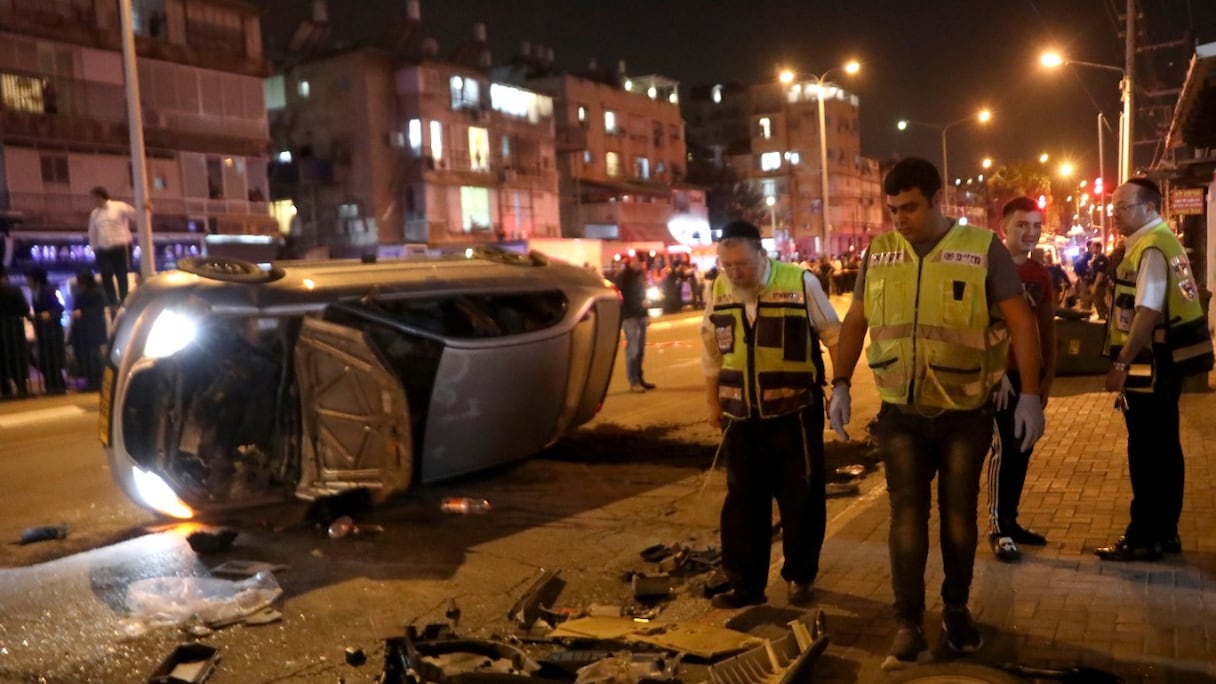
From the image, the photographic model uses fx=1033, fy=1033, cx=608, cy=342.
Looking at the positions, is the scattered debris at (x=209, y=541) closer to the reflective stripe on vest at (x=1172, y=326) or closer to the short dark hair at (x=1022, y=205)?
the short dark hair at (x=1022, y=205)

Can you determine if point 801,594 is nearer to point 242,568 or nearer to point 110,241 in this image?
point 242,568

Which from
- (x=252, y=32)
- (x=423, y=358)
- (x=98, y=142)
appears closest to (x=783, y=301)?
(x=423, y=358)

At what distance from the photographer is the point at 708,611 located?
4902mm

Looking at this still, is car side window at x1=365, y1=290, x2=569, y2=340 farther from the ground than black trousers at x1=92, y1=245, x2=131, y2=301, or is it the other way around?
black trousers at x1=92, y1=245, x2=131, y2=301

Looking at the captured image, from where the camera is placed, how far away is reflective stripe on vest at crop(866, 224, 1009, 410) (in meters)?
3.91

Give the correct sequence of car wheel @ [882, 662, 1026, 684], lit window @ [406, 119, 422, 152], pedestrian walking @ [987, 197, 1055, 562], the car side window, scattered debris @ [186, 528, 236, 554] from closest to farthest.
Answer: car wheel @ [882, 662, 1026, 684], pedestrian walking @ [987, 197, 1055, 562], scattered debris @ [186, 528, 236, 554], the car side window, lit window @ [406, 119, 422, 152]

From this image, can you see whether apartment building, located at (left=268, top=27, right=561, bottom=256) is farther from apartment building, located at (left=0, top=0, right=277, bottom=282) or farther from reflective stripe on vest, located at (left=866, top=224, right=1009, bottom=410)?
reflective stripe on vest, located at (left=866, top=224, right=1009, bottom=410)

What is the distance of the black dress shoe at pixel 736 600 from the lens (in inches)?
191

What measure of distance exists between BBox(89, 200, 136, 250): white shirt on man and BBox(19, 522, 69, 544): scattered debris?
34.1 feet

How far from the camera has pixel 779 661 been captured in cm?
402

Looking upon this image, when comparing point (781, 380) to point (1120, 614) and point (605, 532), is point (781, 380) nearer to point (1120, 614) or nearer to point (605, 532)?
point (1120, 614)

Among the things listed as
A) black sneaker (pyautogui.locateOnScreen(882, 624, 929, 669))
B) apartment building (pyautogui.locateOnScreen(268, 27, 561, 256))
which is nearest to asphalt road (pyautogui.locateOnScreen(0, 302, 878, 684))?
black sneaker (pyautogui.locateOnScreen(882, 624, 929, 669))

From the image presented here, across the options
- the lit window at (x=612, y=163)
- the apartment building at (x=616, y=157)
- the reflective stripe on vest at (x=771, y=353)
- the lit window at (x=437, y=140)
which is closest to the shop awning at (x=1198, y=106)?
the reflective stripe on vest at (x=771, y=353)

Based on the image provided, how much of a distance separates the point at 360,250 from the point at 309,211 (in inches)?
116
